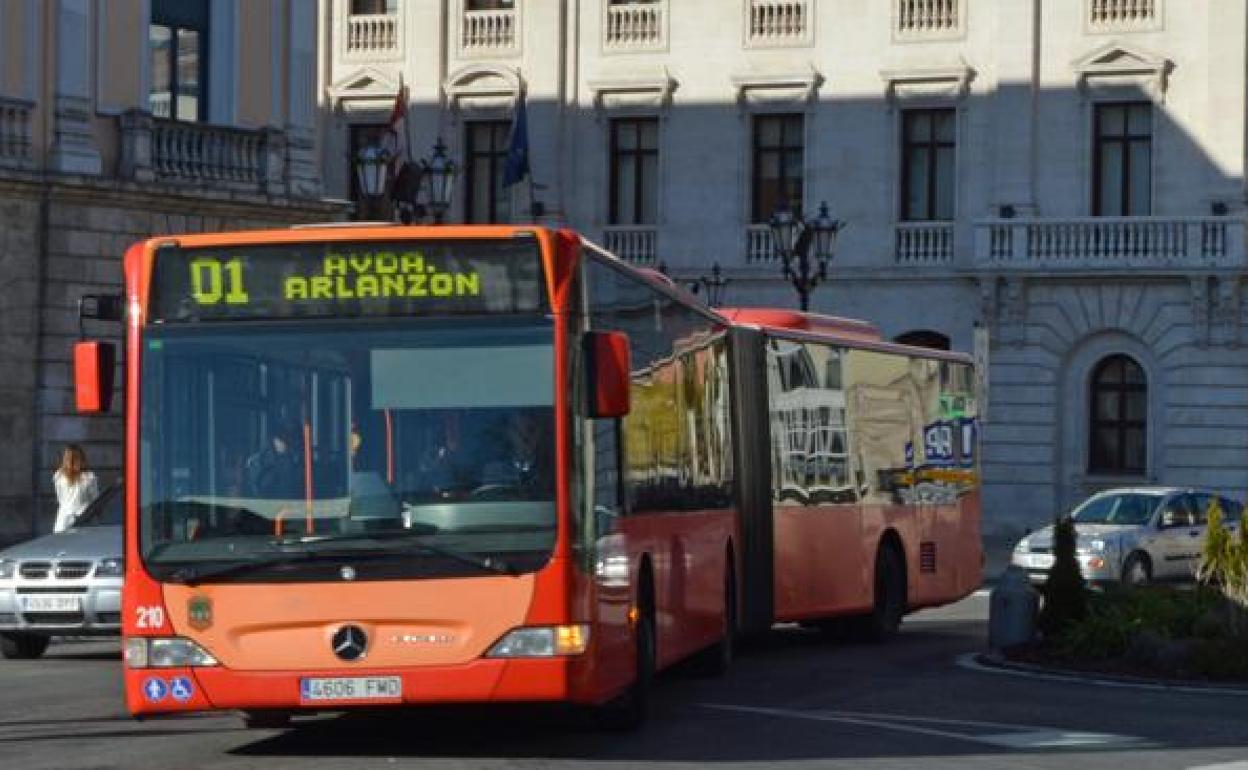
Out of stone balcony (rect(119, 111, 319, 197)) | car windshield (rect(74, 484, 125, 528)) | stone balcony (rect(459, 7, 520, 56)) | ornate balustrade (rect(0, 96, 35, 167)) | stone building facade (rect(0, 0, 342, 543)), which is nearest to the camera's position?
car windshield (rect(74, 484, 125, 528))

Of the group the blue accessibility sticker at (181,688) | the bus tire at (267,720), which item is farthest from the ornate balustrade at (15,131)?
the blue accessibility sticker at (181,688)

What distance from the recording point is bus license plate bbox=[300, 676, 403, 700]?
1579 cm

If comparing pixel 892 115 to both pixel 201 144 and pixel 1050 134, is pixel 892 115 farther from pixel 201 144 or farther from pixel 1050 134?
pixel 201 144

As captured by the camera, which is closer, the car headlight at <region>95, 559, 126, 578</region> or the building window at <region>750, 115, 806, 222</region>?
the car headlight at <region>95, 559, 126, 578</region>

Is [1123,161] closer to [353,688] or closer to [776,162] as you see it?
[776,162]

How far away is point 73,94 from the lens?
37.9 metres

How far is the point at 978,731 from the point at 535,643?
3496mm

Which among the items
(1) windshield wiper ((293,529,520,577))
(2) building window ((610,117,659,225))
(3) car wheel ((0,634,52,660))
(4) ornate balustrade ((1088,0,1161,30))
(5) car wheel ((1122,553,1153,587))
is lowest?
(5) car wheel ((1122,553,1153,587))

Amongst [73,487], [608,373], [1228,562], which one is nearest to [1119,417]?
[73,487]

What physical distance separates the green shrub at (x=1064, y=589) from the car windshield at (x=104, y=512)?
7522 millimetres

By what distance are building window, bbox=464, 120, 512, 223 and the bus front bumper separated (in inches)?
1789

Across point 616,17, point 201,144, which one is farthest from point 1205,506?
point 616,17

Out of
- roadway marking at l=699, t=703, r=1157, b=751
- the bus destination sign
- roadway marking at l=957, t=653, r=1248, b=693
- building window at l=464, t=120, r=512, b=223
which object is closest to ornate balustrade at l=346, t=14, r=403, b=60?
building window at l=464, t=120, r=512, b=223

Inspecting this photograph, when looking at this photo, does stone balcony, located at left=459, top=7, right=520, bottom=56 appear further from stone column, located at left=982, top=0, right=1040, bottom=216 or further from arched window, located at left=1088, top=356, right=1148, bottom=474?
arched window, located at left=1088, top=356, right=1148, bottom=474
